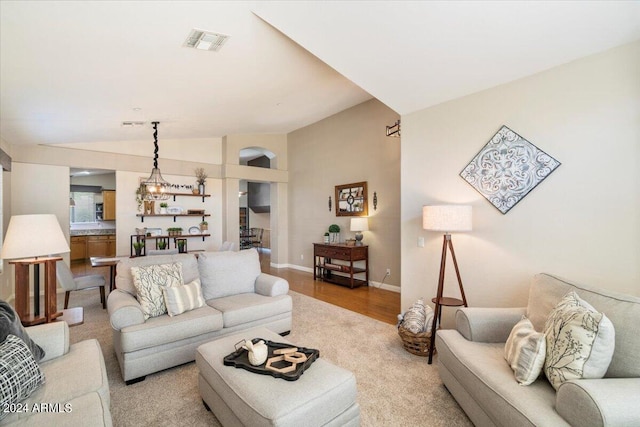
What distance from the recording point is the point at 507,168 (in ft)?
8.87

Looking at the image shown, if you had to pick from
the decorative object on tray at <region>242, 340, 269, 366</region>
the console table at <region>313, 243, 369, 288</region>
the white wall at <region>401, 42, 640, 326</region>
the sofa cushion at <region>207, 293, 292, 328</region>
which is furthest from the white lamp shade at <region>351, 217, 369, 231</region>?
the decorative object on tray at <region>242, 340, 269, 366</region>

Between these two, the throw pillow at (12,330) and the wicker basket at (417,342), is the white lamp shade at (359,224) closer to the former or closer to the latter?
the wicker basket at (417,342)

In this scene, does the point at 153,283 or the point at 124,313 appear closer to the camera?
the point at 124,313

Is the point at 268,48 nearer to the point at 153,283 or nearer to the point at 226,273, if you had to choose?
the point at 226,273

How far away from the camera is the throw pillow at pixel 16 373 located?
133cm

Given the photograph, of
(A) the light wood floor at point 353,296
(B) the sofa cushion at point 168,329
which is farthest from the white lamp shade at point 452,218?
(B) the sofa cushion at point 168,329

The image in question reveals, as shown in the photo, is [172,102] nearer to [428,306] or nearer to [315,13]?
[315,13]

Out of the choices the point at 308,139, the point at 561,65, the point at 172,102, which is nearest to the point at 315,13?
the point at 561,65

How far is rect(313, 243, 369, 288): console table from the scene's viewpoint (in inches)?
220

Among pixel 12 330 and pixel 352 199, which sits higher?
pixel 352 199

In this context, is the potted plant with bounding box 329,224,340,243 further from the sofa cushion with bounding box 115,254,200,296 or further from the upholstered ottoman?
the upholstered ottoman

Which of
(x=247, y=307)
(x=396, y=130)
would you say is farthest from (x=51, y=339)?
(x=396, y=130)

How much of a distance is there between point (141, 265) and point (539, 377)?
3288mm

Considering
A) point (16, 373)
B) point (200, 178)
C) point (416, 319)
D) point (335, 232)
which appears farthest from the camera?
point (200, 178)
